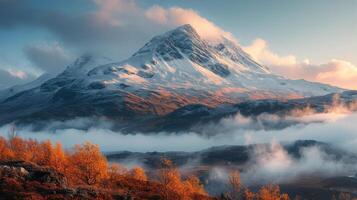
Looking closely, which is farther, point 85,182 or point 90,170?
point 90,170

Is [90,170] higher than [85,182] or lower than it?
higher

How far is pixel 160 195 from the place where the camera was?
314ft

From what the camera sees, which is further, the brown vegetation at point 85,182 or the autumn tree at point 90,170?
the autumn tree at point 90,170

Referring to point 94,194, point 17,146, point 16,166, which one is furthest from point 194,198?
point 17,146

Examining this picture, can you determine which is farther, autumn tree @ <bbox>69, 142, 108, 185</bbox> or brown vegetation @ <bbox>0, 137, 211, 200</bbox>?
autumn tree @ <bbox>69, 142, 108, 185</bbox>

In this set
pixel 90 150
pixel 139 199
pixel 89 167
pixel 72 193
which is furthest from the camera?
pixel 90 150

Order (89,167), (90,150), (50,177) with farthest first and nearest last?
(90,150) → (89,167) → (50,177)

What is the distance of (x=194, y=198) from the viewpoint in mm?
108812

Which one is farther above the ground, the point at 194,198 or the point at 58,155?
the point at 58,155

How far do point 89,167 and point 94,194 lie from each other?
25.0 meters

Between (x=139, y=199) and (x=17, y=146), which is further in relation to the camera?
(x=17, y=146)

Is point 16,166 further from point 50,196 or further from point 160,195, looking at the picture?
point 160,195

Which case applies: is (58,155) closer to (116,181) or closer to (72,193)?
(116,181)

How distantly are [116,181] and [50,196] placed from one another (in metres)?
35.4
